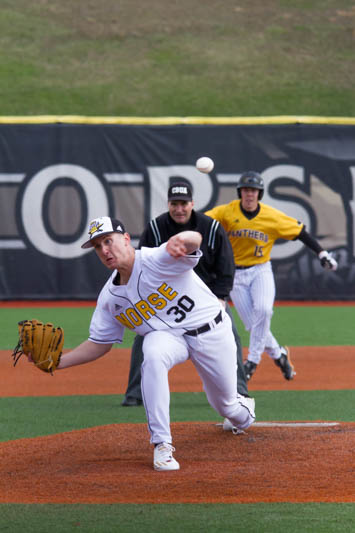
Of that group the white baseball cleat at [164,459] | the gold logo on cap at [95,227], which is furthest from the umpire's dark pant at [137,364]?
the gold logo on cap at [95,227]

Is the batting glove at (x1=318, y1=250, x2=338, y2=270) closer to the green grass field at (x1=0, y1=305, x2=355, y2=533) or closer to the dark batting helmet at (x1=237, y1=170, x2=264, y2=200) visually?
the dark batting helmet at (x1=237, y1=170, x2=264, y2=200)

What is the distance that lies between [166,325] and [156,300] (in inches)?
7.4

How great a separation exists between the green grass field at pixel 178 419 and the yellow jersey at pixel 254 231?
1.42m

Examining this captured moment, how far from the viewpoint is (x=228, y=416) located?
200 inches

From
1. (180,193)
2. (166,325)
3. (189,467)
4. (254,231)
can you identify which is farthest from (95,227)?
(254,231)

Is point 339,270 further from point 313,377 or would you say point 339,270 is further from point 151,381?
point 151,381

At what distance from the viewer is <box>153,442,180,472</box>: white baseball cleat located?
4445 mm

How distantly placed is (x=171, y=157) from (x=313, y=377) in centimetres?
726

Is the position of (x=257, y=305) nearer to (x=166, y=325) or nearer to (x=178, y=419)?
(x=178, y=419)

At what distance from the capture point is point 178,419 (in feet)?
19.9

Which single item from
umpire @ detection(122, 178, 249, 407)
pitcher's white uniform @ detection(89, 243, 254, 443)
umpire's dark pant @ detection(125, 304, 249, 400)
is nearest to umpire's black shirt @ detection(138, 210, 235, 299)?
umpire @ detection(122, 178, 249, 407)

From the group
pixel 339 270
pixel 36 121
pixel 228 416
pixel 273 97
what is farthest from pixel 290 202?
pixel 228 416

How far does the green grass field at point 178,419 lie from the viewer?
3576mm

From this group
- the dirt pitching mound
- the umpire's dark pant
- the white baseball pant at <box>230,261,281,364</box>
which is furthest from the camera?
the white baseball pant at <box>230,261,281,364</box>
